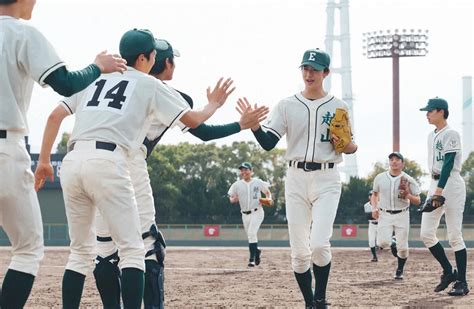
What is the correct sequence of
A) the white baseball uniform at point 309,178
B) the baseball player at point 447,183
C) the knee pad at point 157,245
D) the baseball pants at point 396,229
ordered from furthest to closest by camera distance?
the baseball pants at point 396,229 < the baseball player at point 447,183 < the white baseball uniform at point 309,178 < the knee pad at point 157,245

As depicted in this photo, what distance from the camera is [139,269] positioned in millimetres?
6367

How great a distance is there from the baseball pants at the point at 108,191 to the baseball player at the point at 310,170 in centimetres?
247

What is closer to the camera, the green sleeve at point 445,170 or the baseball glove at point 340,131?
the baseball glove at point 340,131

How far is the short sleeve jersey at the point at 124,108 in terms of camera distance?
21.1 feet

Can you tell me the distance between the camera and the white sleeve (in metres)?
5.42

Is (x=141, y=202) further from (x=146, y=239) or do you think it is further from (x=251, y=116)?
(x=251, y=116)

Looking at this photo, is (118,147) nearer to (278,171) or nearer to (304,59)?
(304,59)

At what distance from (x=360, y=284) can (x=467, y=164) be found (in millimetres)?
71052

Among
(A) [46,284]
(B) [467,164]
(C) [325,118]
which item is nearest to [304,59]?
(C) [325,118]

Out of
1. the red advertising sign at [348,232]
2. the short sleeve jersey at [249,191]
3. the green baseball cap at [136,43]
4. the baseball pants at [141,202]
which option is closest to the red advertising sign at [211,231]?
the red advertising sign at [348,232]

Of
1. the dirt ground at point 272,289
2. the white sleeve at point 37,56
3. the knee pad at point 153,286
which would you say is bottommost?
the dirt ground at point 272,289

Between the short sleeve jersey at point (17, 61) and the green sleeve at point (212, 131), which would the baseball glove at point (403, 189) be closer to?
the green sleeve at point (212, 131)

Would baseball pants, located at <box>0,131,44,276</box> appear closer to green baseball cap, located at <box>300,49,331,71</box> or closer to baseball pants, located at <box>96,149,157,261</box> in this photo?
baseball pants, located at <box>96,149,157,261</box>

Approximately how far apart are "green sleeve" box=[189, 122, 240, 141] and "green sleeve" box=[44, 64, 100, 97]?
1438 mm
